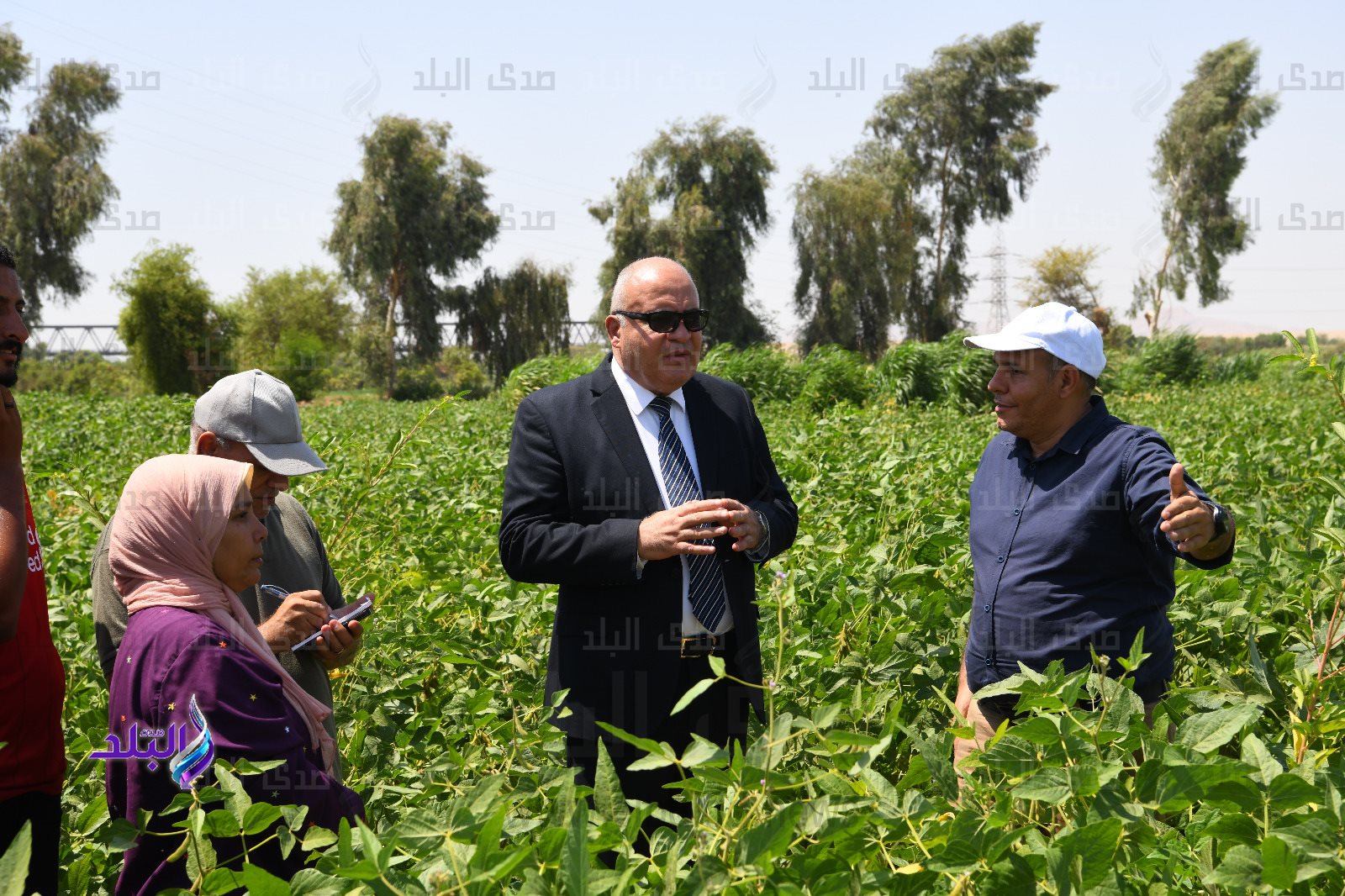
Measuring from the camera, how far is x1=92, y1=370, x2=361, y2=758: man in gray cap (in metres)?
2.41

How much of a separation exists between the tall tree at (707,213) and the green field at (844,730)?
3716cm

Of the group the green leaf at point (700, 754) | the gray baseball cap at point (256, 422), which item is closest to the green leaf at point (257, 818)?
the green leaf at point (700, 754)

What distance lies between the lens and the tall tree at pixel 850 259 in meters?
44.3

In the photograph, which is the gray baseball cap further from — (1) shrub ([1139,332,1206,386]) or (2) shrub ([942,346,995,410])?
(1) shrub ([1139,332,1206,386])

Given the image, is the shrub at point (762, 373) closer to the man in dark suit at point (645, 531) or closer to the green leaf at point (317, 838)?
the man in dark suit at point (645, 531)

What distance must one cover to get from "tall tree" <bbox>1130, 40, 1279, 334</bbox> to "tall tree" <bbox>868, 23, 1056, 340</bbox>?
5544 millimetres

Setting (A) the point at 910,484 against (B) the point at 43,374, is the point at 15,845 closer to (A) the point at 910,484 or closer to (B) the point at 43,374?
(A) the point at 910,484

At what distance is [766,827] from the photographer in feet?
3.79

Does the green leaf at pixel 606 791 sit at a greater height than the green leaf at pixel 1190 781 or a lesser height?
lesser

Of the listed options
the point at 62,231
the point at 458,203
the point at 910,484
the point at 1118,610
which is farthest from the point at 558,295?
the point at 1118,610

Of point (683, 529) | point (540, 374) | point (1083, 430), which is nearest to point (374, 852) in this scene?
point (683, 529)

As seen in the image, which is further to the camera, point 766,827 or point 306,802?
point 306,802

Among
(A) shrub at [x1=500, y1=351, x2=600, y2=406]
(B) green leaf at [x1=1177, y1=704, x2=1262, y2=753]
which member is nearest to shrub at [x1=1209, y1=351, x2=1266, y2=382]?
(A) shrub at [x1=500, y1=351, x2=600, y2=406]

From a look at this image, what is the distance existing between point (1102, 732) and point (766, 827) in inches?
18.0
